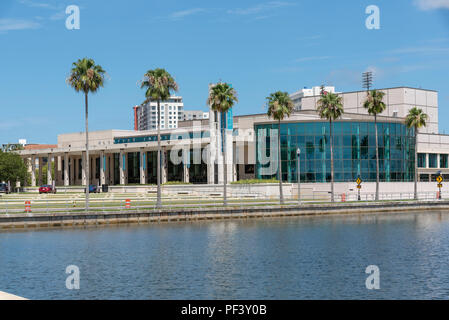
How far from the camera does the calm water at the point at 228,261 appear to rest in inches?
1072

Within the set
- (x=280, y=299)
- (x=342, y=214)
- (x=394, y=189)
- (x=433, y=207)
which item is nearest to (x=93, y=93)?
(x=342, y=214)

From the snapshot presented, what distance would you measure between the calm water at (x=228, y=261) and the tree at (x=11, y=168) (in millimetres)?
66774

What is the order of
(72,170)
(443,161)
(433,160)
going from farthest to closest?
(72,170) < (443,161) < (433,160)

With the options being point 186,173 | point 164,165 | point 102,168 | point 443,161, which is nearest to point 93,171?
point 102,168

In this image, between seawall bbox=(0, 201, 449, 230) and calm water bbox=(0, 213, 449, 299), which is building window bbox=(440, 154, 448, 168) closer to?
seawall bbox=(0, 201, 449, 230)

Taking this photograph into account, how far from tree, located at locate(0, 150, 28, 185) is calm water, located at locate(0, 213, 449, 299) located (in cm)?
6677

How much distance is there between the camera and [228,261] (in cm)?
3581

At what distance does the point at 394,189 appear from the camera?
100062 millimetres

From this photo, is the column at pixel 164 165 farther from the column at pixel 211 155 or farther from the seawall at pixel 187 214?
the seawall at pixel 187 214

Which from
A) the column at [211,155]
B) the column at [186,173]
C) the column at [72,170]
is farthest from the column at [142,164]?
the column at [72,170]

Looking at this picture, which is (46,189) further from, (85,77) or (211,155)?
(85,77)

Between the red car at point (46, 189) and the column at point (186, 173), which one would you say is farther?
the column at point (186, 173)

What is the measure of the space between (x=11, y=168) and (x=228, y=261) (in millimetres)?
89618
